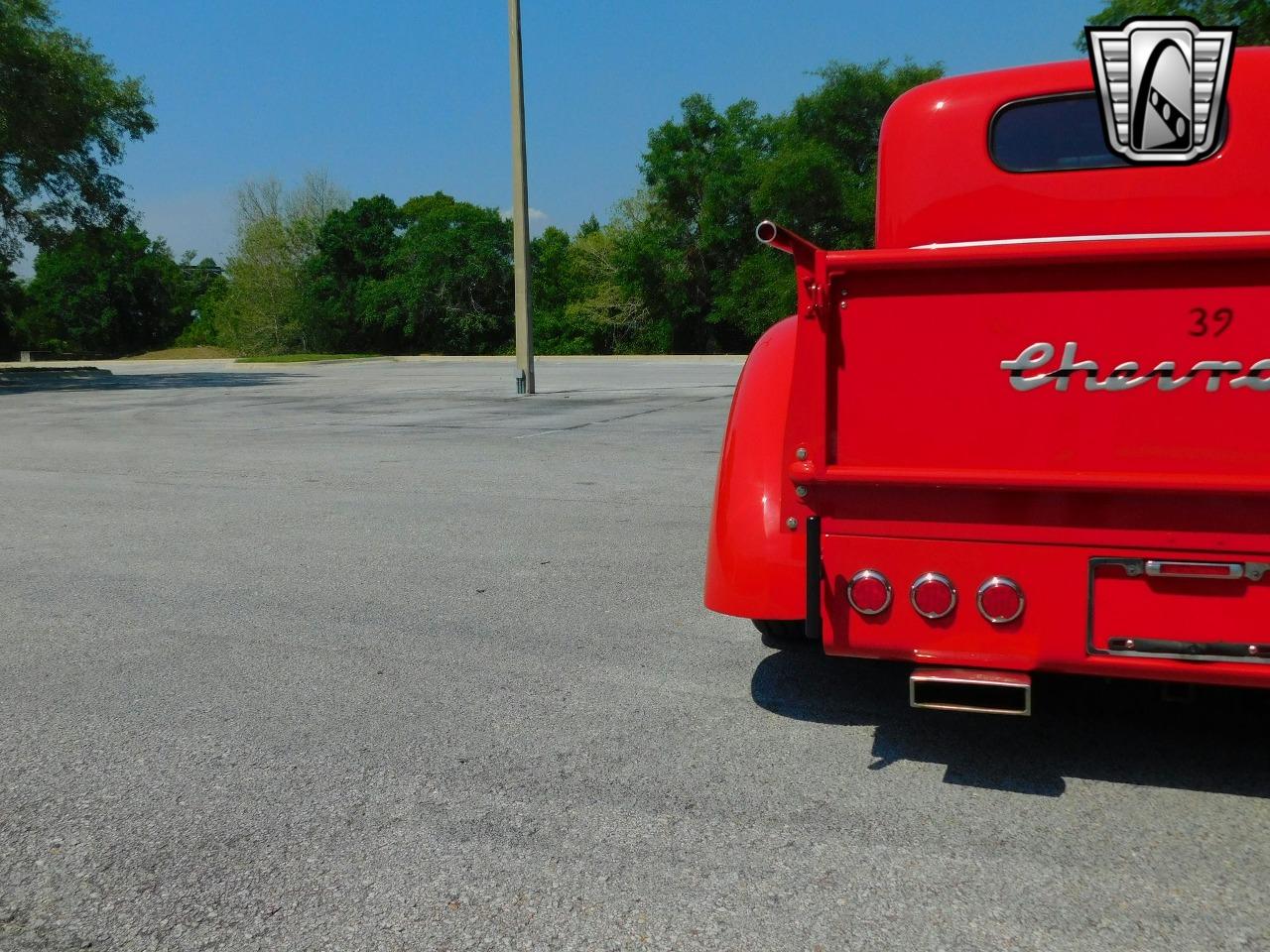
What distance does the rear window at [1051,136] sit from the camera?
157 inches

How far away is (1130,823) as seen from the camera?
3.04m

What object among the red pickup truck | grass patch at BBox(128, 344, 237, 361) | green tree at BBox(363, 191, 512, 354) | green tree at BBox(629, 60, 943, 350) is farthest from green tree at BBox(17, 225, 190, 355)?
the red pickup truck

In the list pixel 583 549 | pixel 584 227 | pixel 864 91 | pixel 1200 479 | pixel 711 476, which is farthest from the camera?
pixel 584 227

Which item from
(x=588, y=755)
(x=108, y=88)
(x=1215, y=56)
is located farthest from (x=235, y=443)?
(x=108, y=88)

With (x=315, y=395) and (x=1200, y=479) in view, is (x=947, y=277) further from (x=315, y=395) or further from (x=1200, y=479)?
(x=315, y=395)

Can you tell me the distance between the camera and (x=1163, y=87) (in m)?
3.77

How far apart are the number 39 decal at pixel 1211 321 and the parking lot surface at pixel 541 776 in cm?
130

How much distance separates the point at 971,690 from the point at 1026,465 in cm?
63

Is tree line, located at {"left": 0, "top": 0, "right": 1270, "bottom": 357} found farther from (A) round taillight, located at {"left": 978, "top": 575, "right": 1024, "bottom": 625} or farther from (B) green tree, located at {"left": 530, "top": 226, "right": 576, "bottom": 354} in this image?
(A) round taillight, located at {"left": 978, "top": 575, "right": 1024, "bottom": 625}

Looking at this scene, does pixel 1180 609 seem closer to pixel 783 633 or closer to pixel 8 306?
pixel 783 633

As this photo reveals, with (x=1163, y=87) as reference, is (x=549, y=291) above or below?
above

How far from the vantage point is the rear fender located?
334cm

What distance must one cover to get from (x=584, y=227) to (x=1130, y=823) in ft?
220

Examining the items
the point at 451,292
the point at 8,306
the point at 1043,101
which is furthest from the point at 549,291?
the point at 1043,101
